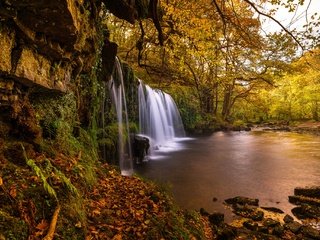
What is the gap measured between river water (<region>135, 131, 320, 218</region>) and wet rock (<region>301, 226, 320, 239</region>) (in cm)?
134

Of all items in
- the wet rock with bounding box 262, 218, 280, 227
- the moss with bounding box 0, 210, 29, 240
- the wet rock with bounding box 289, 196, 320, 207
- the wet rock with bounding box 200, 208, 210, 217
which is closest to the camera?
the moss with bounding box 0, 210, 29, 240

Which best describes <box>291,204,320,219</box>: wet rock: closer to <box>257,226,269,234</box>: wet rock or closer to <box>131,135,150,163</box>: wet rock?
<box>257,226,269,234</box>: wet rock

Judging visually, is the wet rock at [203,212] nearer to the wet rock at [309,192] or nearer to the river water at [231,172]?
the river water at [231,172]

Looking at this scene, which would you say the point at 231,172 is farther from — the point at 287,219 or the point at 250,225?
the point at 250,225

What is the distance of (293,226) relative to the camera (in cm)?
581

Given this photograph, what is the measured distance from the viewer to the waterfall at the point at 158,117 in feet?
47.6

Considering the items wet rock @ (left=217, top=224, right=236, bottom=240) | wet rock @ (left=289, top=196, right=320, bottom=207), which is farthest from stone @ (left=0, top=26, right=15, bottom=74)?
→ wet rock @ (left=289, top=196, right=320, bottom=207)

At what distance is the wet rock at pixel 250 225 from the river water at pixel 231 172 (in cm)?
98

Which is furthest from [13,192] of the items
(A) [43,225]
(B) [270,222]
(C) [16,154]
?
(B) [270,222]

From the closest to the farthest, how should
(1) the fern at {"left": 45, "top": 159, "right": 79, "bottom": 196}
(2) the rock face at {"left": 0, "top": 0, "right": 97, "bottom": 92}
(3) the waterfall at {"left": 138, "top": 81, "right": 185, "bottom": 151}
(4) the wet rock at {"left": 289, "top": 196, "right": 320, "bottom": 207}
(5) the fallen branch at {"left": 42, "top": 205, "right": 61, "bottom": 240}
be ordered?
(5) the fallen branch at {"left": 42, "top": 205, "right": 61, "bottom": 240}, (2) the rock face at {"left": 0, "top": 0, "right": 97, "bottom": 92}, (1) the fern at {"left": 45, "top": 159, "right": 79, "bottom": 196}, (4) the wet rock at {"left": 289, "top": 196, "right": 320, "bottom": 207}, (3) the waterfall at {"left": 138, "top": 81, "right": 185, "bottom": 151}

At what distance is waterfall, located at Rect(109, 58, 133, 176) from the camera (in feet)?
34.6

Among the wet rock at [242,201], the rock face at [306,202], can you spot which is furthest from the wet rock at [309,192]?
the wet rock at [242,201]

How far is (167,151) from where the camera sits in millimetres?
15070

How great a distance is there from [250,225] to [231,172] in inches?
213
